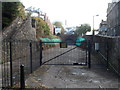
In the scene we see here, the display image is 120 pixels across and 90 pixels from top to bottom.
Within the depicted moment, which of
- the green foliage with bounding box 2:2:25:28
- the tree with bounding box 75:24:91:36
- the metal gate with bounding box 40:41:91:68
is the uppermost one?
the tree with bounding box 75:24:91:36

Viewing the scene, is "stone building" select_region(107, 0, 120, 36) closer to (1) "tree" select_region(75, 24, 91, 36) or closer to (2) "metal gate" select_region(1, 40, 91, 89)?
(2) "metal gate" select_region(1, 40, 91, 89)

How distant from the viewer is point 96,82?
6426 mm

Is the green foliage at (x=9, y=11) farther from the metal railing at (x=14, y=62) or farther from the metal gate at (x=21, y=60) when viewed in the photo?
the metal railing at (x=14, y=62)

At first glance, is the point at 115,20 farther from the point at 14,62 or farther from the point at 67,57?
the point at 14,62

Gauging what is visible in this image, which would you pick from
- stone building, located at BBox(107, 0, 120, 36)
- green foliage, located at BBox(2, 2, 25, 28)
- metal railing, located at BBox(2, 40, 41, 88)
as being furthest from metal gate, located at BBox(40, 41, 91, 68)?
stone building, located at BBox(107, 0, 120, 36)

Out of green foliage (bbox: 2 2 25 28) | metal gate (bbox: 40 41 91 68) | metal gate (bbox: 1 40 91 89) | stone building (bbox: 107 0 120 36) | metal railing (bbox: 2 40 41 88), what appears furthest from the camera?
stone building (bbox: 107 0 120 36)

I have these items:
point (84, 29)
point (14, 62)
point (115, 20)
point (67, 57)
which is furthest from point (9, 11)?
point (84, 29)

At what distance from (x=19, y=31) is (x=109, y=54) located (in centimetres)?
817

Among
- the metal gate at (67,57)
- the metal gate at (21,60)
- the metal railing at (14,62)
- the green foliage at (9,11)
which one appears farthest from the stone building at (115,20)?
the green foliage at (9,11)

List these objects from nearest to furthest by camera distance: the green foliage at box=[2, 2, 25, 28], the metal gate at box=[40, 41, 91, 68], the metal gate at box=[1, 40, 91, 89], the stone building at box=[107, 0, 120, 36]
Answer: the metal gate at box=[1, 40, 91, 89] → the metal gate at box=[40, 41, 91, 68] → the green foliage at box=[2, 2, 25, 28] → the stone building at box=[107, 0, 120, 36]

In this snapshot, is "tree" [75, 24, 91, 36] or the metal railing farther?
"tree" [75, 24, 91, 36]

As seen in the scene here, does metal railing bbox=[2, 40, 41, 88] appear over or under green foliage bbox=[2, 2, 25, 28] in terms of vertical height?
under

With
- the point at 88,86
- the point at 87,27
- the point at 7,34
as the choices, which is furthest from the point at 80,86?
the point at 87,27

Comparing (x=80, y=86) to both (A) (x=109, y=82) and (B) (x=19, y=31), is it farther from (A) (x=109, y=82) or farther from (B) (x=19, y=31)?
(B) (x=19, y=31)
